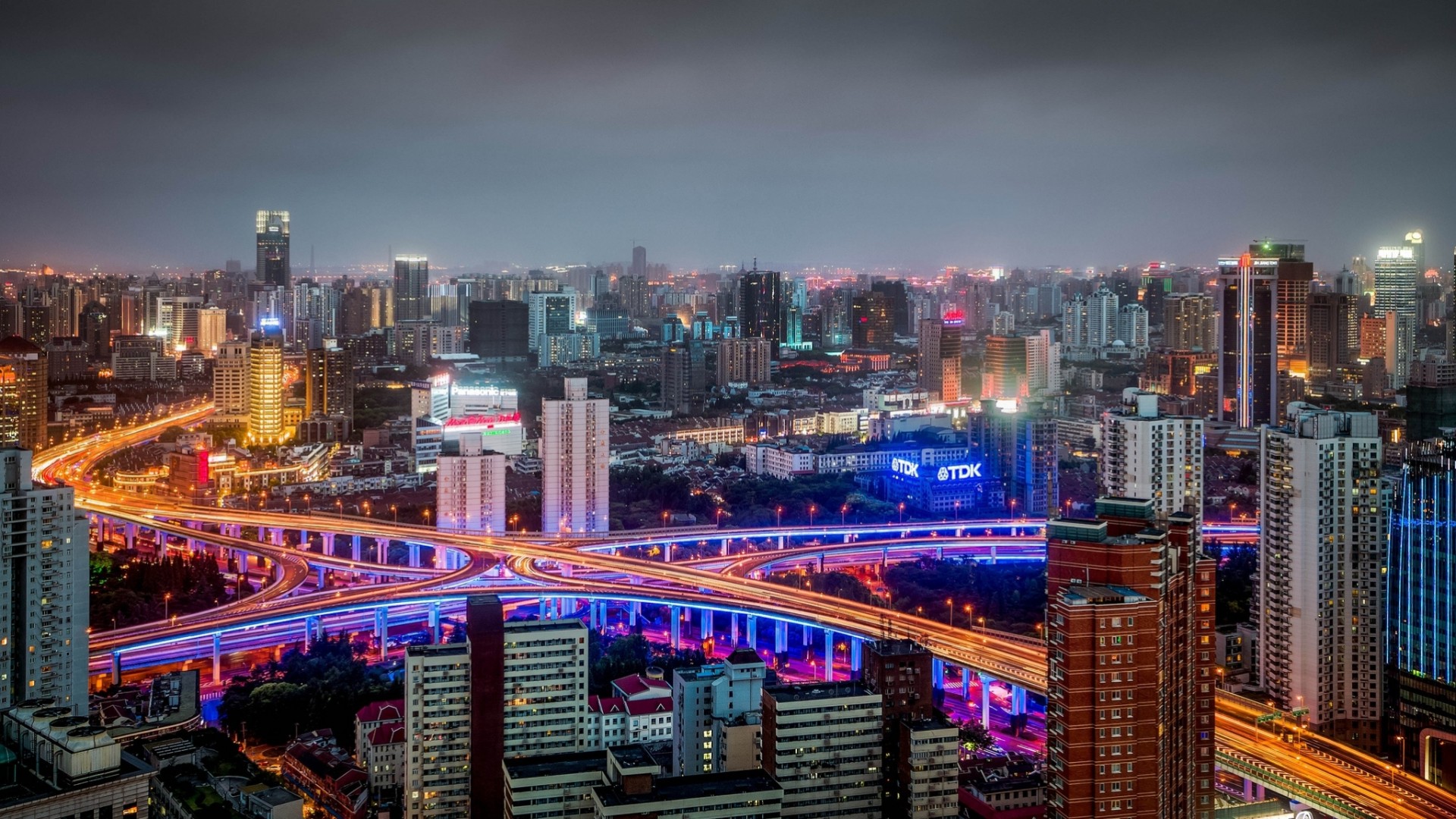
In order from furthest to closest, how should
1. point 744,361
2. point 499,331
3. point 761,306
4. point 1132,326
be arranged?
point 761,306 → point 1132,326 → point 499,331 → point 744,361

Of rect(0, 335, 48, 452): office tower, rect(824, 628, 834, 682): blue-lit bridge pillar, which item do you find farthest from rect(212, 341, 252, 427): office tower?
rect(824, 628, 834, 682): blue-lit bridge pillar

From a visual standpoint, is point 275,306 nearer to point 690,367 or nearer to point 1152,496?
point 690,367

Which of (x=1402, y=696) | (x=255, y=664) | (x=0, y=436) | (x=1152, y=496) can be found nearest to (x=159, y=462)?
(x=0, y=436)

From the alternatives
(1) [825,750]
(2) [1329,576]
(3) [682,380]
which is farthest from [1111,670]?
(3) [682,380]

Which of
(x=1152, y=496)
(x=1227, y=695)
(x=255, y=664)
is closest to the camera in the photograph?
(x=1227, y=695)

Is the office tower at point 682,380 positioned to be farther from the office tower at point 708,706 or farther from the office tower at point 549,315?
the office tower at point 708,706

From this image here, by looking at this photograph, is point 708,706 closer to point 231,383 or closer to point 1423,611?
point 1423,611

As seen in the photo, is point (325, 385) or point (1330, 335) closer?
point (1330, 335)

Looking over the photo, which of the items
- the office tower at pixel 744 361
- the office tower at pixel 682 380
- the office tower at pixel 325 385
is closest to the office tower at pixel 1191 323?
the office tower at pixel 744 361
